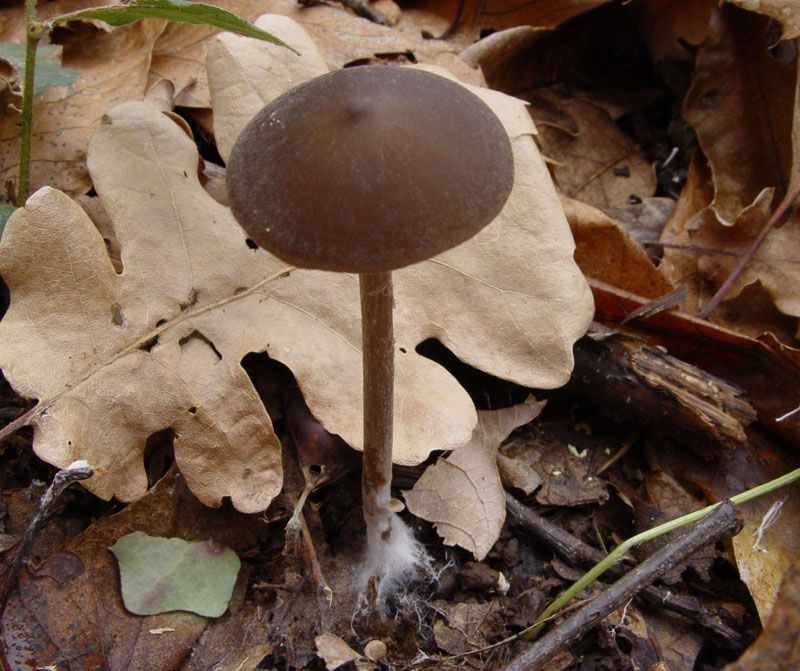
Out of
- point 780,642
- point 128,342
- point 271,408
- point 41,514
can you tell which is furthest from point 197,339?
point 780,642

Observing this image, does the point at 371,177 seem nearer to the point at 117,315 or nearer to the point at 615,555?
the point at 117,315

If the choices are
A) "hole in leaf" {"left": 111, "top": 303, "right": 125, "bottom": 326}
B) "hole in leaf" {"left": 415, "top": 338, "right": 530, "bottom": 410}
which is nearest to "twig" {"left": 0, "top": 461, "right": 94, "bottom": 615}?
"hole in leaf" {"left": 111, "top": 303, "right": 125, "bottom": 326}

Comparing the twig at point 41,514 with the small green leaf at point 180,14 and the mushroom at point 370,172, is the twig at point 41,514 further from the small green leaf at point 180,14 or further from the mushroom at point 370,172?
the small green leaf at point 180,14

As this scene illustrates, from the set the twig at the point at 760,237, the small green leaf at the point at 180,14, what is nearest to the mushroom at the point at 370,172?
the small green leaf at the point at 180,14

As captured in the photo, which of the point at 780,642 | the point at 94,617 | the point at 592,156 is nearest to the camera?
the point at 780,642

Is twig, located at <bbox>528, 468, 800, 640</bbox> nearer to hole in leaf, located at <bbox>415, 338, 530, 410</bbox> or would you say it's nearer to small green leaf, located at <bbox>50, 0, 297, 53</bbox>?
hole in leaf, located at <bbox>415, 338, 530, 410</bbox>

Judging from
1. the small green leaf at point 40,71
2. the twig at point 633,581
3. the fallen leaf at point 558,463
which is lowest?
the fallen leaf at point 558,463
